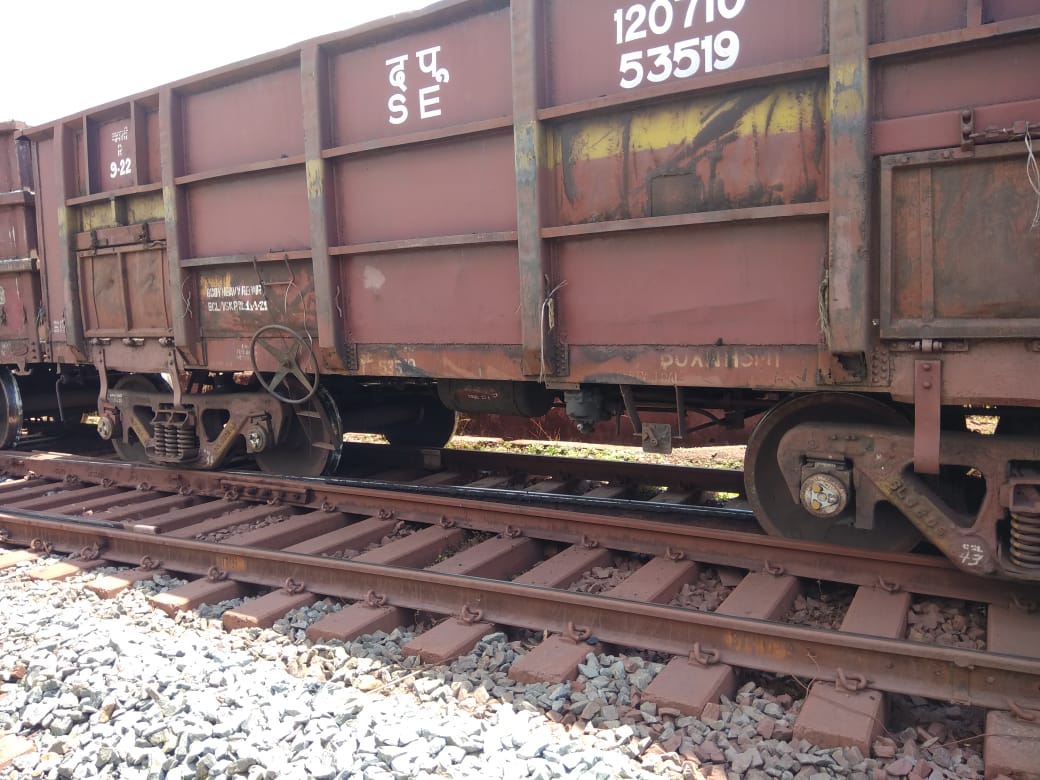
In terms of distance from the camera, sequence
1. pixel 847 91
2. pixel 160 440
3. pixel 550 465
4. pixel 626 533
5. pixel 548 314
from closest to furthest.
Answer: pixel 847 91 → pixel 548 314 → pixel 626 533 → pixel 550 465 → pixel 160 440

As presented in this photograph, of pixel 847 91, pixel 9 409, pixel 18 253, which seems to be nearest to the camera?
pixel 847 91

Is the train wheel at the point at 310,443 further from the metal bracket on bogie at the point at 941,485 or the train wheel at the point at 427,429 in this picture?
the metal bracket on bogie at the point at 941,485

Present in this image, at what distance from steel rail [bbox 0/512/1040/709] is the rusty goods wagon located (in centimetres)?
67

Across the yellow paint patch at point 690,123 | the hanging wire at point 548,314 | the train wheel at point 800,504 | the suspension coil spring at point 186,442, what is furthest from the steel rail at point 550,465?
the yellow paint patch at point 690,123

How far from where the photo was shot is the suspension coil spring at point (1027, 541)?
3.43m

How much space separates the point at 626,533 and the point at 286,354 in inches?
113

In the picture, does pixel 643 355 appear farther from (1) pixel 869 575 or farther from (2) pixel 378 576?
(2) pixel 378 576

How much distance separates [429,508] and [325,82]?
3048 mm

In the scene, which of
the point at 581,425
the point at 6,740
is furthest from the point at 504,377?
the point at 6,740

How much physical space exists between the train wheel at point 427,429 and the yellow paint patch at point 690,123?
3.85m

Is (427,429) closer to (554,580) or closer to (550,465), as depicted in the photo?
(550,465)

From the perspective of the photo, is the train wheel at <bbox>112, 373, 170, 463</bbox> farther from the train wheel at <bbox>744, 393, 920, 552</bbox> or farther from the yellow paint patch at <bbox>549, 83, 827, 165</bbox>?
the train wheel at <bbox>744, 393, 920, 552</bbox>

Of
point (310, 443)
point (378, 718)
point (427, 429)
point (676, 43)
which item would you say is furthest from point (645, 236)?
point (427, 429)

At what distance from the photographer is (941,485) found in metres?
4.23
